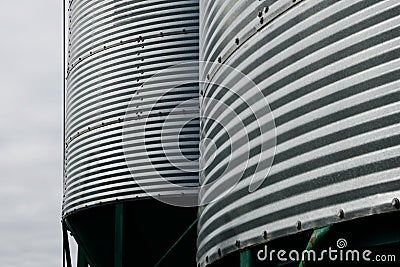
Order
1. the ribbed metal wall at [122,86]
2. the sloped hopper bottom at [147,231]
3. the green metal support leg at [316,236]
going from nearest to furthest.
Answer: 1. the green metal support leg at [316,236]
2. the ribbed metal wall at [122,86]
3. the sloped hopper bottom at [147,231]

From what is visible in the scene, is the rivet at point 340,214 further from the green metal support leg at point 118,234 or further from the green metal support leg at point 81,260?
the green metal support leg at point 81,260

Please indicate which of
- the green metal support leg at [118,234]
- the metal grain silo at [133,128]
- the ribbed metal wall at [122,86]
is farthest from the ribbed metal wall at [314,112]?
the green metal support leg at [118,234]

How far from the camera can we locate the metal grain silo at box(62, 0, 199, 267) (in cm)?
1191

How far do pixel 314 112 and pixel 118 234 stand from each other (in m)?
7.90

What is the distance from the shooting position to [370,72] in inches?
179

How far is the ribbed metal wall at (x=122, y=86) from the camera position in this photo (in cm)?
1205

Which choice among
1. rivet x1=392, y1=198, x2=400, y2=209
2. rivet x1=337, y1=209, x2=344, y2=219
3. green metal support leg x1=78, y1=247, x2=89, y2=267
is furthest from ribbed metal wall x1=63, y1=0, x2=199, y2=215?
rivet x1=392, y1=198, x2=400, y2=209

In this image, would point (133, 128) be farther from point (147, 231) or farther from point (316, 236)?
point (316, 236)

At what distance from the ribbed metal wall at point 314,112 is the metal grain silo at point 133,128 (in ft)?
17.4

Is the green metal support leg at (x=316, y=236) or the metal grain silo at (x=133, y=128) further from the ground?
the metal grain silo at (x=133, y=128)

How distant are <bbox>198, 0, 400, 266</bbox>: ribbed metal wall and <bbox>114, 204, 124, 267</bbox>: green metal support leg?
19.4 ft

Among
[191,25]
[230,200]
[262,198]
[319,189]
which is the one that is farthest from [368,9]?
[191,25]

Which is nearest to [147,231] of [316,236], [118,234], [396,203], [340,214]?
[118,234]

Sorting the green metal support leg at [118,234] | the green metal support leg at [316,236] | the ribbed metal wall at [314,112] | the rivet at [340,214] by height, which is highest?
the green metal support leg at [118,234]
